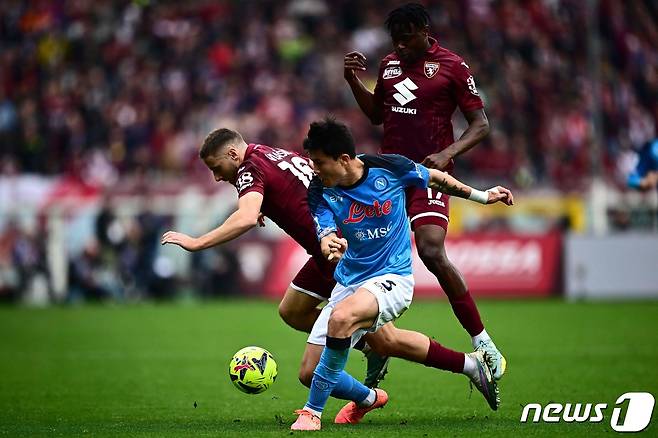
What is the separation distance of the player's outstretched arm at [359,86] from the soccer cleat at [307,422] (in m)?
2.86

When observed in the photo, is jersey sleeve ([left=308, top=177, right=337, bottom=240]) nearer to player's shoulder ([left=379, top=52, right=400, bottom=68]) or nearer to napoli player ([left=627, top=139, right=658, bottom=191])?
player's shoulder ([left=379, top=52, right=400, bottom=68])

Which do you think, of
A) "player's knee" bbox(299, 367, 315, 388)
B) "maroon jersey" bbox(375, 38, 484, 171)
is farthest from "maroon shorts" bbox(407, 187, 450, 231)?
"player's knee" bbox(299, 367, 315, 388)

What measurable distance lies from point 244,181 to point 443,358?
1934 mm

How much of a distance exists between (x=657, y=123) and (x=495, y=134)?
11.4 ft

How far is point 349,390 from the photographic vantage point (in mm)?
8141

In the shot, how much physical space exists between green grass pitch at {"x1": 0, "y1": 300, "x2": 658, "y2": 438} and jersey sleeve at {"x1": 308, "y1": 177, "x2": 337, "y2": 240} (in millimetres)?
1342

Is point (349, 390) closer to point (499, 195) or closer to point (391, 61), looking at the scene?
point (499, 195)

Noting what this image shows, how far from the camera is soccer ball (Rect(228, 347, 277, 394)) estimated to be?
27.5ft

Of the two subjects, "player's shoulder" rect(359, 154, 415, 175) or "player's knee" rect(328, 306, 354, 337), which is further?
"player's shoulder" rect(359, 154, 415, 175)

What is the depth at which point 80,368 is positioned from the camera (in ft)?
41.2

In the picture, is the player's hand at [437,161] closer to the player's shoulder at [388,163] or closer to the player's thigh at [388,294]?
the player's shoulder at [388,163]

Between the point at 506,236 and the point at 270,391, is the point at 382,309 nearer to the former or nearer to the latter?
the point at 270,391

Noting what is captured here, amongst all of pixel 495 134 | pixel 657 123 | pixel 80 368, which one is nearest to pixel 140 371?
pixel 80 368

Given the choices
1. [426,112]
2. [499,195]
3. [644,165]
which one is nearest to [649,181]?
[644,165]
